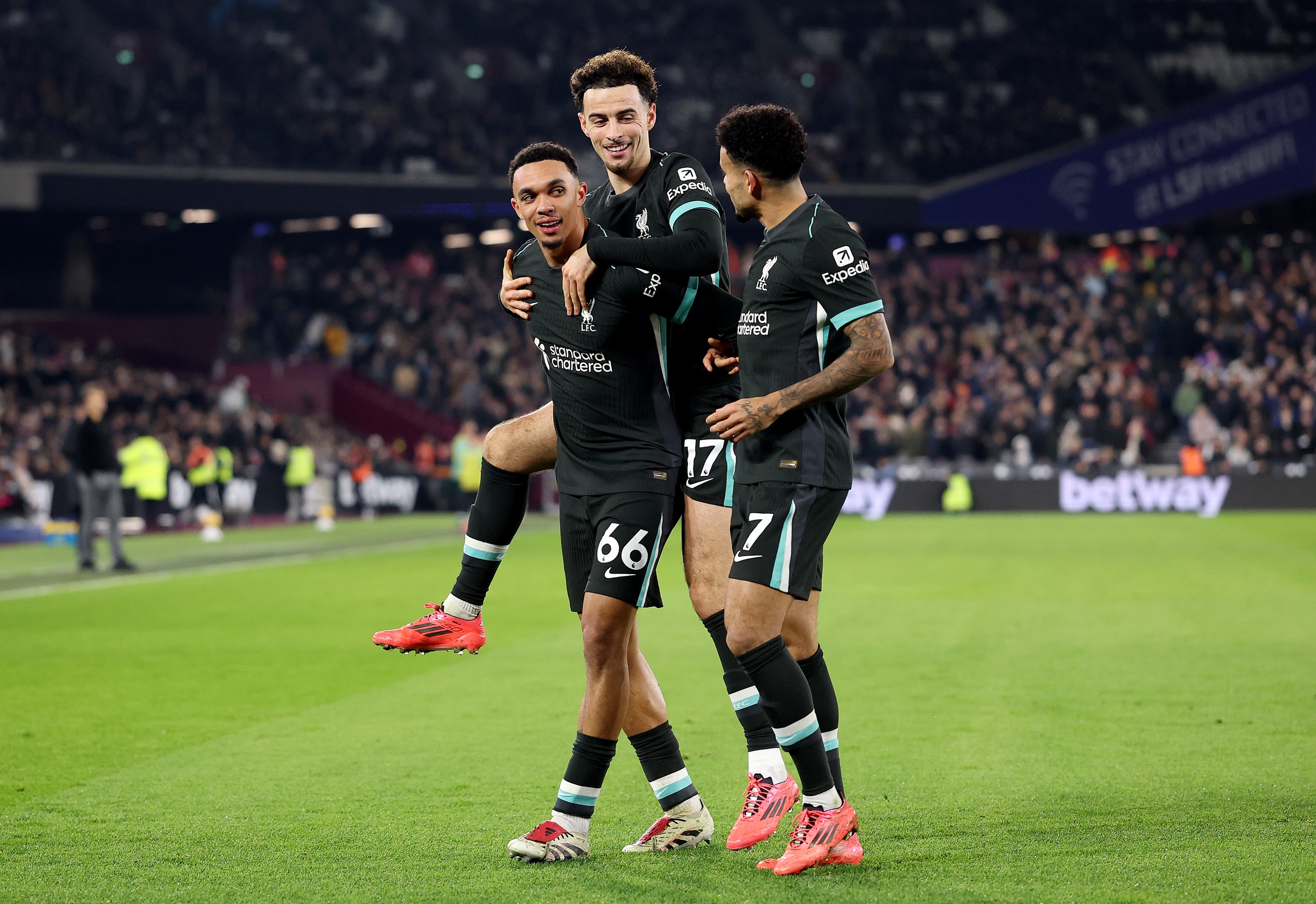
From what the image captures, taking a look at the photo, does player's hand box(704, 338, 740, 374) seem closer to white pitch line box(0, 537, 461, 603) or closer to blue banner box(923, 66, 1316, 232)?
white pitch line box(0, 537, 461, 603)

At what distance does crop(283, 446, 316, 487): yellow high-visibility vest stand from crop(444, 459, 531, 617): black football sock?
76.6 feet

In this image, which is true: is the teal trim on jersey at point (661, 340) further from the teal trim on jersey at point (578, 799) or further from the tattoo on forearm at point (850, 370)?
the teal trim on jersey at point (578, 799)

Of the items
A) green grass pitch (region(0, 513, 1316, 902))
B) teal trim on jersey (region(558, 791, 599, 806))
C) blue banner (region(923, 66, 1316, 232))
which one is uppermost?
blue banner (region(923, 66, 1316, 232))

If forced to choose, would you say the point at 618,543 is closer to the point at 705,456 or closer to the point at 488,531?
the point at 705,456

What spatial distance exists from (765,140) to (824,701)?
78.5 inches

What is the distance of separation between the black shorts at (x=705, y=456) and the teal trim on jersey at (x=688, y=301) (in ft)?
0.98

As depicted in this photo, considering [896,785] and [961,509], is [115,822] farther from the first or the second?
[961,509]

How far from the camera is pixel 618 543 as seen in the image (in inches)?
189

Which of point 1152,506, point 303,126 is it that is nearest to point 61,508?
point 303,126

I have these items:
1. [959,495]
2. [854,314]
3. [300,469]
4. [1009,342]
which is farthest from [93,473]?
[1009,342]

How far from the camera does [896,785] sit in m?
5.94

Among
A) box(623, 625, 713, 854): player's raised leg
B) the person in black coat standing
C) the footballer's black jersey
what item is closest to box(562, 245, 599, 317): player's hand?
the footballer's black jersey

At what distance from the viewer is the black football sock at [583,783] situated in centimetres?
489

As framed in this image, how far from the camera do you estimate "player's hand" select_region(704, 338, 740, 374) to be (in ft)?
16.6
